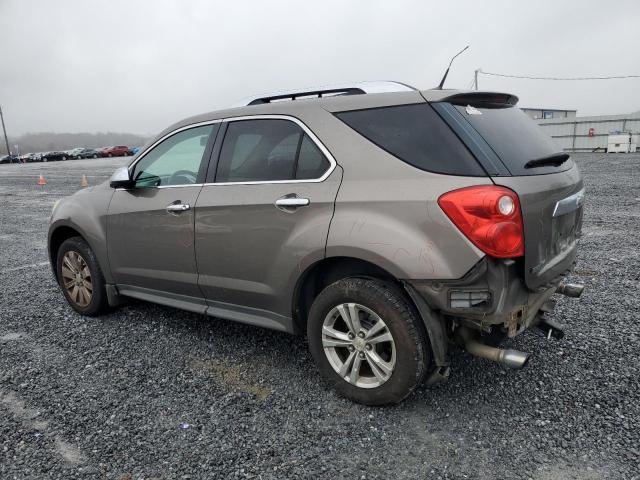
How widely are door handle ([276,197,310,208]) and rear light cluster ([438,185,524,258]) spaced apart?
33.8 inches

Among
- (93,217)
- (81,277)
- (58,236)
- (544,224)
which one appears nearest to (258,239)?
(544,224)

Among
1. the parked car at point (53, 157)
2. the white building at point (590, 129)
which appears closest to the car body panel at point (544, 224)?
the white building at point (590, 129)

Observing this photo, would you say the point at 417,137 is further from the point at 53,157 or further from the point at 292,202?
the point at 53,157

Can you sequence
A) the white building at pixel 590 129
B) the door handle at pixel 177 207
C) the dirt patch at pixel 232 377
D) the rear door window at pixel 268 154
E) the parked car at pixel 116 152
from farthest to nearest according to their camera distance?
1. the parked car at pixel 116 152
2. the white building at pixel 590 129
3. the door handle at pixel 177 207
4. the dirt patch at pixel 232 377
5. the rear door window at pixel 268 154

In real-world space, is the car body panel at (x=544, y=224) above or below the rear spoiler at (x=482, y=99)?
below

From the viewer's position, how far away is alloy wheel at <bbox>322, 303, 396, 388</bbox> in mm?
2781

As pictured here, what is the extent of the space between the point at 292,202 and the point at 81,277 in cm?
262

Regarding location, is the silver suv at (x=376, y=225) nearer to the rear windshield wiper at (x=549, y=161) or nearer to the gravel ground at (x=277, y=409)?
the rear windshield wiper at (x=549, y=161)

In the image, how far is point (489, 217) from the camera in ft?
7.90

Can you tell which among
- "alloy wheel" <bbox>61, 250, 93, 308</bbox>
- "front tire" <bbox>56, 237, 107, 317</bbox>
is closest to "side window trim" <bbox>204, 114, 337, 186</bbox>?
"front tire" <bbox>56, 237, 107, 317</bbox>

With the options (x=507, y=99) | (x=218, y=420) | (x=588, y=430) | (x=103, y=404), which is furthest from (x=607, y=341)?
(x=103, y=404)

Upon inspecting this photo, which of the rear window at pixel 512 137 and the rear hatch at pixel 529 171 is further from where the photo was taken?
the rear window at pixel 512 137

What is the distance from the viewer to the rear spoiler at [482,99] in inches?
108

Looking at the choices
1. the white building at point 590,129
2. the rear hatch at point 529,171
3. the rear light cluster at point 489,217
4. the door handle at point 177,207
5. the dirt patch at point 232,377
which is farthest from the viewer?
the white building at point 590,129
